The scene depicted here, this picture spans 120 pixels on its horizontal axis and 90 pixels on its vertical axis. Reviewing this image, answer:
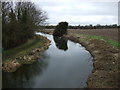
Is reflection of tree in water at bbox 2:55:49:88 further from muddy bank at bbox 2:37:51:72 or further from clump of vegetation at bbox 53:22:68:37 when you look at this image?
clump of vegetation at bbox 53:22:68:37

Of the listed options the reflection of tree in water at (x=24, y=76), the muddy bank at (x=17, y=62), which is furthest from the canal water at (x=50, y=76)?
the muddy bank at (x=17, y=62)

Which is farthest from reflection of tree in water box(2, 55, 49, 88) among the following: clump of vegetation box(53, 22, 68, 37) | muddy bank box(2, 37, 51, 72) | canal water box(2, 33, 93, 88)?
clump of vegetation box(53, 22, 68, 37)

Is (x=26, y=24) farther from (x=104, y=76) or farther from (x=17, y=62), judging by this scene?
(x=104, y=76)

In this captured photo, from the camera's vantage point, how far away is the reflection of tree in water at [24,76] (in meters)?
18.2

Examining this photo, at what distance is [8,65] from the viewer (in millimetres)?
22953

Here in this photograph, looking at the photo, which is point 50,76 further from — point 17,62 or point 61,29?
point 61,29

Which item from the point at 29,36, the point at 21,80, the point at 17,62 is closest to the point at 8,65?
the point at 17,62

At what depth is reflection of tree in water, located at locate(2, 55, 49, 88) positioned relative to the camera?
18250 mm

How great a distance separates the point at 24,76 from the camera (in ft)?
68.6

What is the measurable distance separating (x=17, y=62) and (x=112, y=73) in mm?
11158

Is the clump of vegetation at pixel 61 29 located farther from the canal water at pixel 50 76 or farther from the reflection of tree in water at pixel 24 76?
the reflection of tree in water at pixel 24 76

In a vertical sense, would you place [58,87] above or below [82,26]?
above

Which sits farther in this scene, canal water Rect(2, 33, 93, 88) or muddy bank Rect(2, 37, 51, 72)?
muddy bank Rect(2, 37, 51, 72)

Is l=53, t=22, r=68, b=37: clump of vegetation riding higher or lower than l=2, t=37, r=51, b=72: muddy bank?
lower
